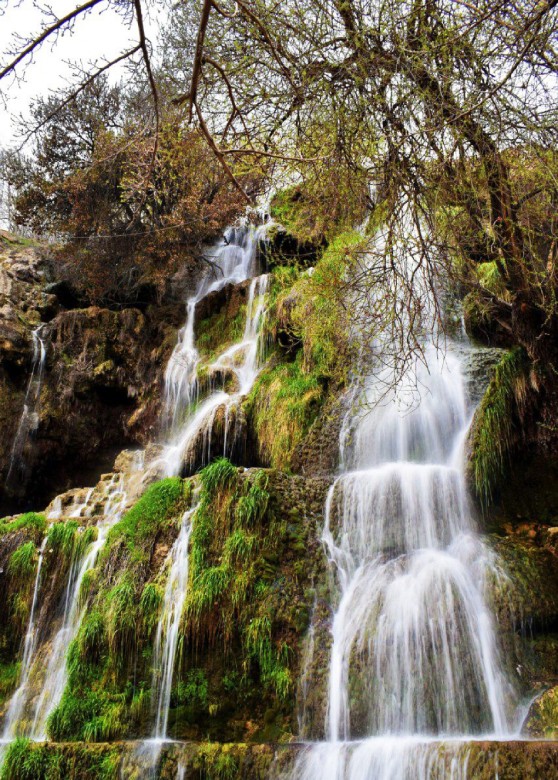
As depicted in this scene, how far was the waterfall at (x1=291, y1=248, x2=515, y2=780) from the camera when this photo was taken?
4266mm

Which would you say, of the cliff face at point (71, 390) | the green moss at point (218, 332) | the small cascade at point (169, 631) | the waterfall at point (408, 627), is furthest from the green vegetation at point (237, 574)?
the green moss at point (218, 332)

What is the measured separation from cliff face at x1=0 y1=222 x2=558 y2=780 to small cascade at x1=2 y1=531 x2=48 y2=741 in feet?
0.06

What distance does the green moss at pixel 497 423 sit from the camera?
6270mm

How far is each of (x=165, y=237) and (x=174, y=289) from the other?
84.0 inches

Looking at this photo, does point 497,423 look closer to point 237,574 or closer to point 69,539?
point 237,574

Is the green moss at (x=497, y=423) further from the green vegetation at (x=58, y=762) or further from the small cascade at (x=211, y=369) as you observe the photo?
the green vegetation at (x=58, y=762)

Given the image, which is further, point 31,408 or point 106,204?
point 106,204

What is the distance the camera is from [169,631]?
5.55m

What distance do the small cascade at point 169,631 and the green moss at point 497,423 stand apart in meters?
3.18

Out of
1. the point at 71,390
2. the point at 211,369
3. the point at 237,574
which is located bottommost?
the point at 237,574

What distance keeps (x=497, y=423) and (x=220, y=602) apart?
349 centimetres

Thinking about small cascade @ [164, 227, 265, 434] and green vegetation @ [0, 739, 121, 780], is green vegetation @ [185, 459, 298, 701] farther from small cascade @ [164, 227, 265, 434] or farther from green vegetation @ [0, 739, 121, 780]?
small cascade @ [164, 227, 265, 434]

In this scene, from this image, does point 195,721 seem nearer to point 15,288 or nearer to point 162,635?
point 162,635

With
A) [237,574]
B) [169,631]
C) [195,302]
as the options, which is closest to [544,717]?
[237,574]
